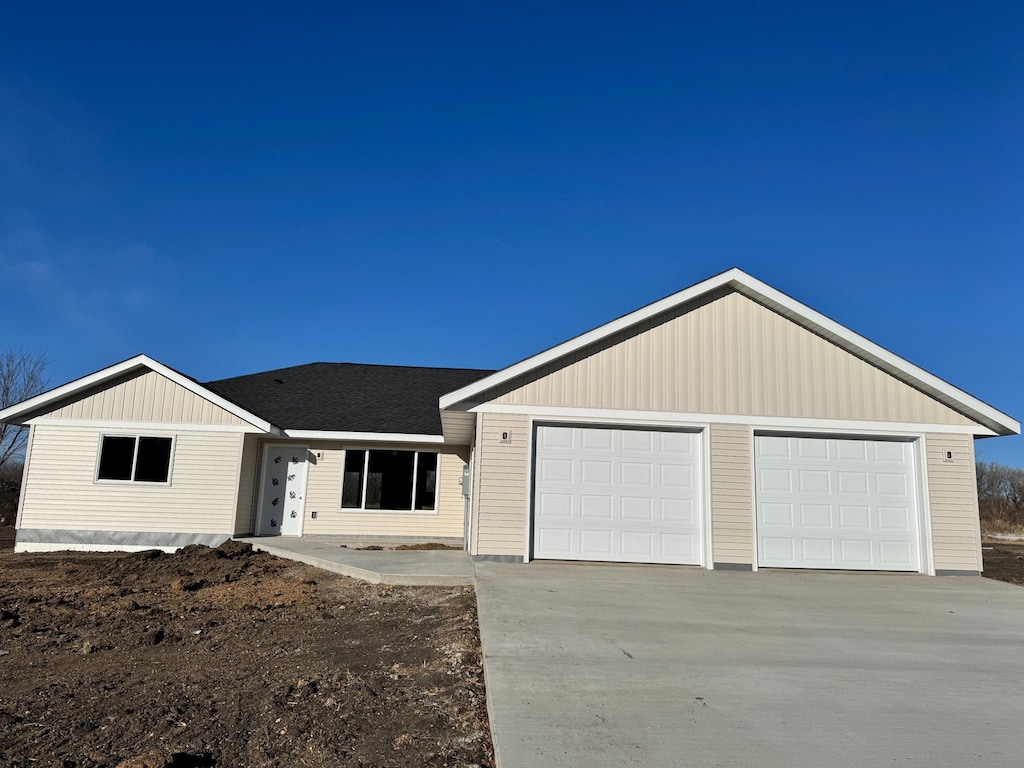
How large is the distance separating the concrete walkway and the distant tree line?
71.9 feet

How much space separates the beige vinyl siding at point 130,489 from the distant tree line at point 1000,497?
24.7 meters

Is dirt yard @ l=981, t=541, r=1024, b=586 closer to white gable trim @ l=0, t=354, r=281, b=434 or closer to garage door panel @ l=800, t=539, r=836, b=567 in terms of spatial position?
garage door panel @ l=800, t=539, r=836, b=567

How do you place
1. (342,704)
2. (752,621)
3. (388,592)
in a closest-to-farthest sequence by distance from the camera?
(342,704), (752,621), (388,592)

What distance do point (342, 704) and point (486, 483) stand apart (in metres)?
5.88

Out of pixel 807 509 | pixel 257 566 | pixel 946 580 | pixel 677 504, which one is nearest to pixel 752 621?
pixel 677 504

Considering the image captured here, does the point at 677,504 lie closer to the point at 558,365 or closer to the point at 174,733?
the point at 558,365

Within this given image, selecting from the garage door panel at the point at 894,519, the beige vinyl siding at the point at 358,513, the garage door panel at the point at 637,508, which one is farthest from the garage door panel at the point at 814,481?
the beige vinyl siding at the point at 358,513

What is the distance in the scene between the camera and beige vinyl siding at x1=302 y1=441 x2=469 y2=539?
47.8 ft

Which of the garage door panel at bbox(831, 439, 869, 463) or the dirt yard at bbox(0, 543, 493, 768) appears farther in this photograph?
the garage door panel at bbox(831, 439, 869, 463)

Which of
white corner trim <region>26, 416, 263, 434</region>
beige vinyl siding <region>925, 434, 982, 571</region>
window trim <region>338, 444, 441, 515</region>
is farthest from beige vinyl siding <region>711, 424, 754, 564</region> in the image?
white corner trim <region>26, 416, 263, 434</region>

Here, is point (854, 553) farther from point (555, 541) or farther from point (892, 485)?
point (555, 541)

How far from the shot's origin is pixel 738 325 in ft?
35.8

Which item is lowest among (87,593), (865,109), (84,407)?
(87,593)

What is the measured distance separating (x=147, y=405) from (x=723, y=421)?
464 inches
